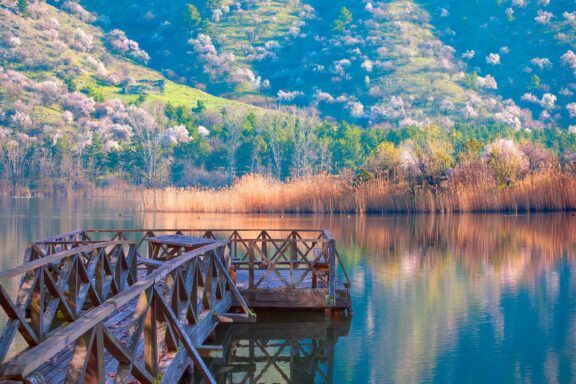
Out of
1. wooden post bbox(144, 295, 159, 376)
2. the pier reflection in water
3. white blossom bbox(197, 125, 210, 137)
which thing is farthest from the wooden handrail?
white blossom bbox(197, 125, 210, 137)

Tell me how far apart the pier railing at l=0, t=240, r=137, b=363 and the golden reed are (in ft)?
87.2

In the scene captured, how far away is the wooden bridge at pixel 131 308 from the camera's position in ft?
22.5

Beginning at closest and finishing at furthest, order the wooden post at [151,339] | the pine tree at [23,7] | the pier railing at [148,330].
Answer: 1. the pier railing at [148,330]
2. the wooden post at [151,339]
3. the pine tree at [23,7]

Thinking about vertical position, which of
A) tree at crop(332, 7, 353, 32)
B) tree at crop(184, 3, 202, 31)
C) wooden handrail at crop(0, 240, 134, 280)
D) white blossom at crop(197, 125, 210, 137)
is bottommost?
wooden handrail at crop(0, 240, 134, 280)

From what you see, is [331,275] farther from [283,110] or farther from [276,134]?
[283,110]

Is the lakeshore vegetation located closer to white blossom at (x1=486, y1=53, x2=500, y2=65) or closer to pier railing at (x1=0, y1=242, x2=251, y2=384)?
white blossom at (x1=486, y1=53, x2=500, y2=65)

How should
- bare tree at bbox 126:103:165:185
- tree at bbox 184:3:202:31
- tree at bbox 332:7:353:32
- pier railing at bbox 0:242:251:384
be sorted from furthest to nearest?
tree at bbox 184:3:202:31, tree at bbox 332:7:353:32, bare tree at bbox 126:103:165:185, pier railing at bbox 0:242:251:384

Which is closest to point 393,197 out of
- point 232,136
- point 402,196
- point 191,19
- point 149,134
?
point 402,196

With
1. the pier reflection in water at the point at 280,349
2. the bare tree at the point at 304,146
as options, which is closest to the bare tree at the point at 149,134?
the bare tree at the point at 304,146

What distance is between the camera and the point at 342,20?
120m

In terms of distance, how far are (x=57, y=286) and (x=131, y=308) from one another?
5.80 ft

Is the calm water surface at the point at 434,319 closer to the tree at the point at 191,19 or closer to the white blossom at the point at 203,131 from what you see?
the white blossom at the point at 203,131

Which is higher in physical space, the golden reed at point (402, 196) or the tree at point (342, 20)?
the tree at point (342, 20)

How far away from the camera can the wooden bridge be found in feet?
22.5
